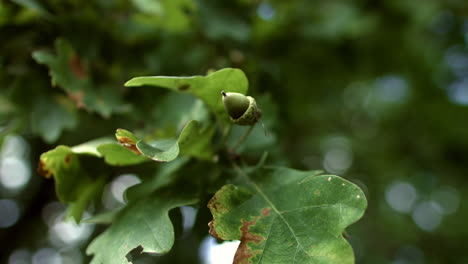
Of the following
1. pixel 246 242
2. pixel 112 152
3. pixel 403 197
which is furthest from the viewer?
pixel 403 197

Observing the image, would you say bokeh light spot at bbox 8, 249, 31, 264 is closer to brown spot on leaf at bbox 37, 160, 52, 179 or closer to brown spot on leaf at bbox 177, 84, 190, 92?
brown spot on leaf at bbox 37, 160, 52, 179

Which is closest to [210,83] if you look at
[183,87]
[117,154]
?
[183,87]

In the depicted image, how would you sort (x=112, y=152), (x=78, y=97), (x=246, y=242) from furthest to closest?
(x=78, y=97)
(x=112, y=152)
(x=246, y=242)

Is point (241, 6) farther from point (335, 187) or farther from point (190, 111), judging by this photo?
point (335, 187)

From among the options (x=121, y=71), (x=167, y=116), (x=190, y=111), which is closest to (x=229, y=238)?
(x=190, y=111)

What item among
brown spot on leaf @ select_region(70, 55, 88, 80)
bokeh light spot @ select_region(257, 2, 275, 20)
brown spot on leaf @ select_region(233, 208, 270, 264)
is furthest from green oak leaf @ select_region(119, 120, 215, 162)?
bokeh light spot @ select_region(257, 2, 275, 20)

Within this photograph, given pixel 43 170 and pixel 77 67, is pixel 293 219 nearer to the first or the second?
pixel 43 170
